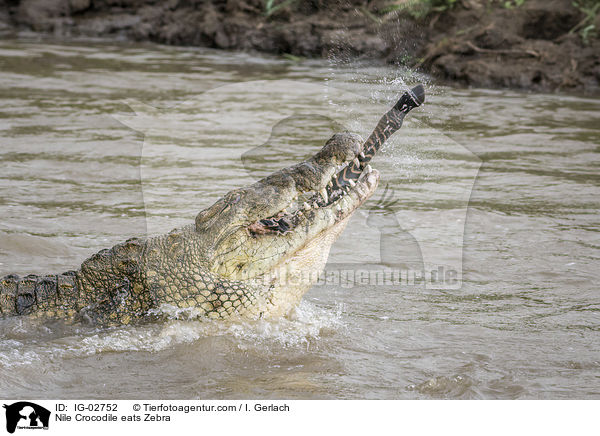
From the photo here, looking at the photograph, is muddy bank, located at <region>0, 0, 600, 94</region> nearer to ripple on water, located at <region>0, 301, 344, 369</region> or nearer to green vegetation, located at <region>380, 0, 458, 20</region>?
green vegetation, located at <region>380, 0, 458, 20</region>

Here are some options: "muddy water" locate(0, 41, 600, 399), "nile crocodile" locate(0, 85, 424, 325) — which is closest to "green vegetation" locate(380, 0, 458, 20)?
"muddy water" locate(0, 41, 600, 399)

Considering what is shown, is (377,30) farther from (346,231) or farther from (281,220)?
(281,220)

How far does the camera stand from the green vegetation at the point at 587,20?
413 inches

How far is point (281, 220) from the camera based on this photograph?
3.38 meters

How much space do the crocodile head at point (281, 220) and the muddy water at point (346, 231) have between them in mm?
290

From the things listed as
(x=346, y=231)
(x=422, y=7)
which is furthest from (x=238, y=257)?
(x=422, y=7)

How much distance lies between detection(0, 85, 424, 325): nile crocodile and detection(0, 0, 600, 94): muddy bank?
7494 mm
